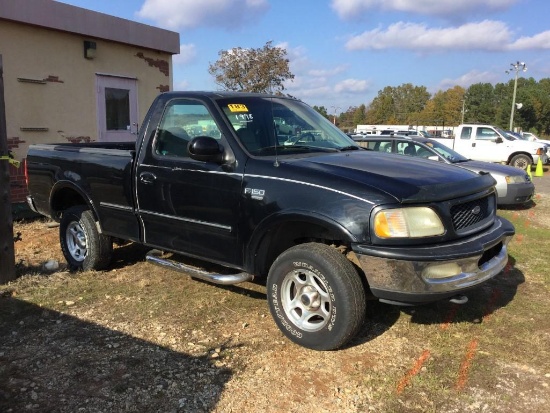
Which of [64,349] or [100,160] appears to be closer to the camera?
[64,349]

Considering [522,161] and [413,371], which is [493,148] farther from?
[413,371]

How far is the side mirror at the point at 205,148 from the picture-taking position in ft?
12.9

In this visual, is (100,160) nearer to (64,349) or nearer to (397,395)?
(64,349)

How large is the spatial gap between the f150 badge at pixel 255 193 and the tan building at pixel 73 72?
250 inches

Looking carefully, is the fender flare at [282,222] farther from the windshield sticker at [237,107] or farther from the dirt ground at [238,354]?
the windshield sticker at [237,107]

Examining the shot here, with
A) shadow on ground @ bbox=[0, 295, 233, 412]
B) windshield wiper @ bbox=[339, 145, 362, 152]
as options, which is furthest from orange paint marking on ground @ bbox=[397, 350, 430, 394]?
windshield wiper @ bbox=[339, 145, 362, 152]

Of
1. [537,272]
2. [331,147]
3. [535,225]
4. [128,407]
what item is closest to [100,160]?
[331,147]

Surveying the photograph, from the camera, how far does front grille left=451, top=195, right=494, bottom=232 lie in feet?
11.6

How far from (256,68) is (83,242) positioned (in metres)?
26.9

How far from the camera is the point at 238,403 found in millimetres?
3027

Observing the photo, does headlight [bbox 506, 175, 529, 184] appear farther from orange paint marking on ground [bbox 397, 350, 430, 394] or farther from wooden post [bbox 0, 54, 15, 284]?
wooden post [bbox 0, 54, 15, 284]

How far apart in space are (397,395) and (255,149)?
2113mm

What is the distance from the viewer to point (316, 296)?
11.9ft

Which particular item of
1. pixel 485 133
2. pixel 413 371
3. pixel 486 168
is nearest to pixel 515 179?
pixel 486 168
